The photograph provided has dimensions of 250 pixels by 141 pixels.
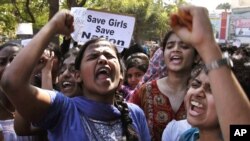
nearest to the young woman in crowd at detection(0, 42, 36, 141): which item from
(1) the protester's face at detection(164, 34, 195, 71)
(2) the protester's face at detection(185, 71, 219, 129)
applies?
(1) the protester's face at detection(164, 34, 195, 71)

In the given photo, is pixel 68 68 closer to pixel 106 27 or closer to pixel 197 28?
pixel 106 27

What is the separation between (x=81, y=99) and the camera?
7.86 ft

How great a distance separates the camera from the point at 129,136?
7.75 feet

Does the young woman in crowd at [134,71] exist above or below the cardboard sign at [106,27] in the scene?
below

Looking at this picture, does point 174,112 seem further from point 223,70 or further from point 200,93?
point 223,70

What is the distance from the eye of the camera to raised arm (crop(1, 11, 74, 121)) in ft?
6.71

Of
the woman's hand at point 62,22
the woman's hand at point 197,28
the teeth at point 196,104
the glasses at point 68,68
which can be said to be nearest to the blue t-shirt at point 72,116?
the woman's hand at point 62,22

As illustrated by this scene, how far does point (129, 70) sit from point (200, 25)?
3.55m

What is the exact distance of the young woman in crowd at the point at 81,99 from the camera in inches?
81.5

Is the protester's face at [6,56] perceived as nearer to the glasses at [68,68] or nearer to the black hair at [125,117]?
the glasses at [68,68]

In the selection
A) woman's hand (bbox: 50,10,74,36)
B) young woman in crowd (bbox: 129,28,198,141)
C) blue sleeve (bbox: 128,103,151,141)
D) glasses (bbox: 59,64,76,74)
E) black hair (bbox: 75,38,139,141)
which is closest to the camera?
woman's hand (bbox: 50,10,74,36)

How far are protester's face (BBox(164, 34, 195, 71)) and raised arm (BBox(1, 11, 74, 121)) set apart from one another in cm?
139

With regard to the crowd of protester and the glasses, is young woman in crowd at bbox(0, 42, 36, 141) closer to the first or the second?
the crowd of protester

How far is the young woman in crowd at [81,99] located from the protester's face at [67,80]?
2.57 feet
